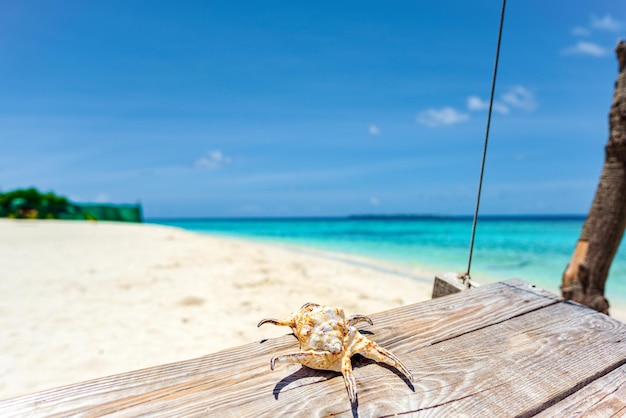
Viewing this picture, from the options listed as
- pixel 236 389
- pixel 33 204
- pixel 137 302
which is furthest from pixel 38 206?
pixel 236 389

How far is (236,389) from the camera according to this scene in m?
1.22

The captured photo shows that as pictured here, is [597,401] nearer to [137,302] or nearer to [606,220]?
[606,220]

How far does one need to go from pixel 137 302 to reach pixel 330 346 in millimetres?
5519

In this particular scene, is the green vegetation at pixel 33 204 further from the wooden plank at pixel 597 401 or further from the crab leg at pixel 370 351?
the wooden plank at pixel 597 401

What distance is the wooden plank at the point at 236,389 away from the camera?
1126 mm

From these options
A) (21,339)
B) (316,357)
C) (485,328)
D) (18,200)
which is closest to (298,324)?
(316,357)

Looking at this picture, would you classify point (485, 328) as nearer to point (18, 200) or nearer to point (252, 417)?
point (252, 417)

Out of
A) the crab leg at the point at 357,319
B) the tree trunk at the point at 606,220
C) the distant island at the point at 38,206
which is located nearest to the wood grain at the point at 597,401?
the crab leg at the point at 357,319

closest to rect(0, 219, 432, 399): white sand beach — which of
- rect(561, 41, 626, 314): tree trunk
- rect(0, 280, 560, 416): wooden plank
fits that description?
rect(0, 280, 560, 416): wooden plank

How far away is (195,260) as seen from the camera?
9.88 metres

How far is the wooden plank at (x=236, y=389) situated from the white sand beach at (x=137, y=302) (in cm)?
288

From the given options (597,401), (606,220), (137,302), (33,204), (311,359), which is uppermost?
(606,220)

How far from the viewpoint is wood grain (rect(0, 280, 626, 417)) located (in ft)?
3.77

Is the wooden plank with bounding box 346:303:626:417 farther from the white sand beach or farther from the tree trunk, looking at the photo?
the white sand beach
